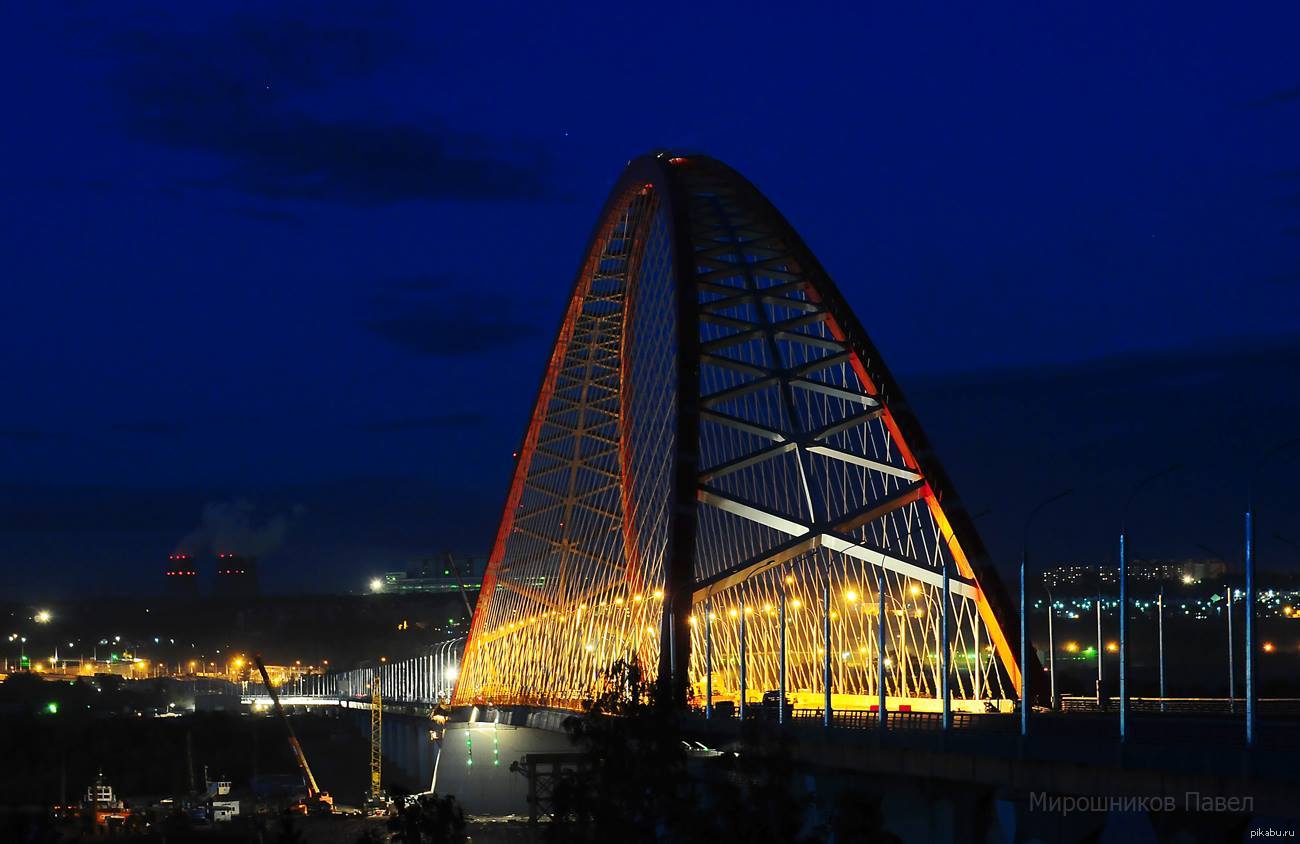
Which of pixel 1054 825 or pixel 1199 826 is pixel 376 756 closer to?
pixel 1054 825

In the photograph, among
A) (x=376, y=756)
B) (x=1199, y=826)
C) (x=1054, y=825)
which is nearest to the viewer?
(x=1199, y=826)

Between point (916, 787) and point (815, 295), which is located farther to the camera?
point (815, 295)

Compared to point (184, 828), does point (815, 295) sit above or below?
above

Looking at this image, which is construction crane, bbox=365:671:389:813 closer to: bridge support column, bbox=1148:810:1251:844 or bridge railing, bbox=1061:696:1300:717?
bridge railing, bbox=1061:696:1300:717

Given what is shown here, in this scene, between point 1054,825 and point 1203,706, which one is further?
point 1203,706

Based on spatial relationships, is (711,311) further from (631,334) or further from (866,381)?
(631,334)

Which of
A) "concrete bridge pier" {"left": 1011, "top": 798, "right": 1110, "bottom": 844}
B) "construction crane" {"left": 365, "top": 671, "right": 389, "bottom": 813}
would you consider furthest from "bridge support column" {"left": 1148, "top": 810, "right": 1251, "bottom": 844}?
Answer: "construction crane" {"left": 365, "top": 671, "right": 389, "bottom": 813}

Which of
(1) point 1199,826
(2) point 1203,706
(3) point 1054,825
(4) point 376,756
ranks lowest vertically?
(4) point 376,756

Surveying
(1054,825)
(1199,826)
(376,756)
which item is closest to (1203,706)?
(1054,825)

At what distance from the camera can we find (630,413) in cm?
8956

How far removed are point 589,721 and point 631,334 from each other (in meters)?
48.2

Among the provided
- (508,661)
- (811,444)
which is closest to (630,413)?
(508,661)

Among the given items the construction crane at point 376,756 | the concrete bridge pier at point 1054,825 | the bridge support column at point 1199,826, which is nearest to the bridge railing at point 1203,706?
the concrete bridge pier at point 1054,825

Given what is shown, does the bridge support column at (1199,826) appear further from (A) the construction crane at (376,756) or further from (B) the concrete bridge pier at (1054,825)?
(A) the construction crane at (376,756)
